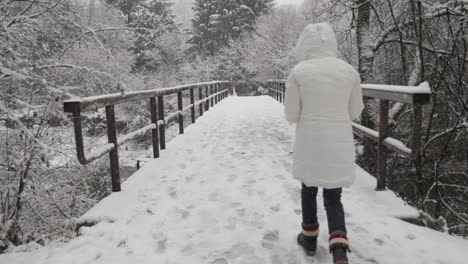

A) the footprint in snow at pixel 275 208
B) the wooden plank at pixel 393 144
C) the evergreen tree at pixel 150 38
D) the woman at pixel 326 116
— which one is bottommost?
the footprint in snow at pixel 275 208

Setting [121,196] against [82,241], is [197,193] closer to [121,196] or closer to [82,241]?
[121,196]

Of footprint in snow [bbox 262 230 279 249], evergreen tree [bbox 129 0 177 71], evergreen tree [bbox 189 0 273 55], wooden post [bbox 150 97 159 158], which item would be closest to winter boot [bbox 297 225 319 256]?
footprint in snow [bbox 262 230 279 249]

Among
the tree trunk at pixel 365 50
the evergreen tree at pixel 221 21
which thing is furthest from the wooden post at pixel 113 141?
the evergreen tree at pixel 221 21

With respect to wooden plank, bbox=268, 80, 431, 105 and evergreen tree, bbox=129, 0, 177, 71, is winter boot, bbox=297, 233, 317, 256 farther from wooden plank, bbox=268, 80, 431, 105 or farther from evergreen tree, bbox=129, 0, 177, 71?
evergreen tree, bbox=129, 0, 177, 71

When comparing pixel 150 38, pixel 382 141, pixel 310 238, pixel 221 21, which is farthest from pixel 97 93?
pixel 221 21

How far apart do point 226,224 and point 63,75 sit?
4488 mm

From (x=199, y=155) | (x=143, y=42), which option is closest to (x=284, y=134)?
(x=199, y=155)

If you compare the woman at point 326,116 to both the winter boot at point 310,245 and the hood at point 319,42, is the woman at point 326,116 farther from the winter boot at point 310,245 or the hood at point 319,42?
→ the winter boot at point 310,245

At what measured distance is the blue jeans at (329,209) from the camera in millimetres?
2840

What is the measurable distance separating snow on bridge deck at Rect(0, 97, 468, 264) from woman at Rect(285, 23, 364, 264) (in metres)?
0.50

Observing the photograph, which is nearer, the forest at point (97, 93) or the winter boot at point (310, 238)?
the winter boot at point (310, 238)

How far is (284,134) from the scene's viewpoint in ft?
28.4

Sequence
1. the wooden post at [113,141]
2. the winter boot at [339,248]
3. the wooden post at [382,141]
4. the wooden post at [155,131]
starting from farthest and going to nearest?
1. the wooden post at [155,131]
2. the wooden post at [113,141]
3. the wooden post at [382,141]
4. the winter boot at [339,248]

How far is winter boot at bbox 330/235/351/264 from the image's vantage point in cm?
273
